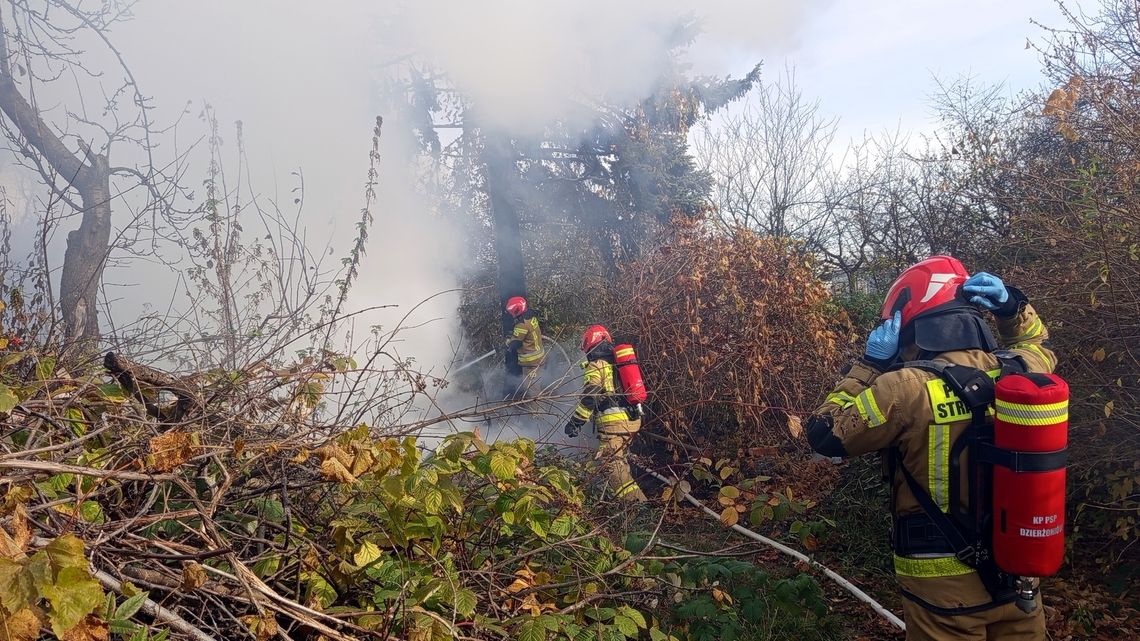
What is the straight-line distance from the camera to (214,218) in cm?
423

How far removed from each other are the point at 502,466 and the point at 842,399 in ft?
4.39

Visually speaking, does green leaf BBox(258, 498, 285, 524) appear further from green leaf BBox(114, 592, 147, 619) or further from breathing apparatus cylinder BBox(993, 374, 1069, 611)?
breathing apparatus cylinder BBox(993, 374, 1069, 611)

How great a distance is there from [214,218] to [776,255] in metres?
4.71

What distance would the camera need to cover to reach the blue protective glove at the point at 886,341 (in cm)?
280

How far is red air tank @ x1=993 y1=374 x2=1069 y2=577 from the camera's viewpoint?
226 centimetres

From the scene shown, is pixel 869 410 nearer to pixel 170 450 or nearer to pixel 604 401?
pixel 170 450

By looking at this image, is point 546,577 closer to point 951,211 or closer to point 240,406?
point 240,406

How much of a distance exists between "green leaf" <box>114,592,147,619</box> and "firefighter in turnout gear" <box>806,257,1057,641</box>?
221cm

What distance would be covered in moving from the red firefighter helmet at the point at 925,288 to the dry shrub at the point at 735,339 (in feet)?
10.3

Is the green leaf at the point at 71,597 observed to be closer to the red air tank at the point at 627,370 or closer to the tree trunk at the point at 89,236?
the red air tank at the point at 627,370

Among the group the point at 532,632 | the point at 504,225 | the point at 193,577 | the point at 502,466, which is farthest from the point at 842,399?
the point at 504,225

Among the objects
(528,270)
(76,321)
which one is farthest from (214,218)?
(528,270)

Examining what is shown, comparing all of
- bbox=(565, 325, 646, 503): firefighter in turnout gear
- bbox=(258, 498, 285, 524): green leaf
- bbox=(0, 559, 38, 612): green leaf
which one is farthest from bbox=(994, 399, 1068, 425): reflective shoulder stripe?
bbox=(565, 325, 646, 503): firefighter in turnout gear

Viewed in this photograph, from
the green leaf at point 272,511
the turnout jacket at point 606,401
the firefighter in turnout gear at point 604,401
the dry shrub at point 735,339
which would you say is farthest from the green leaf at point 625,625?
the dry shrub at point 735,339
